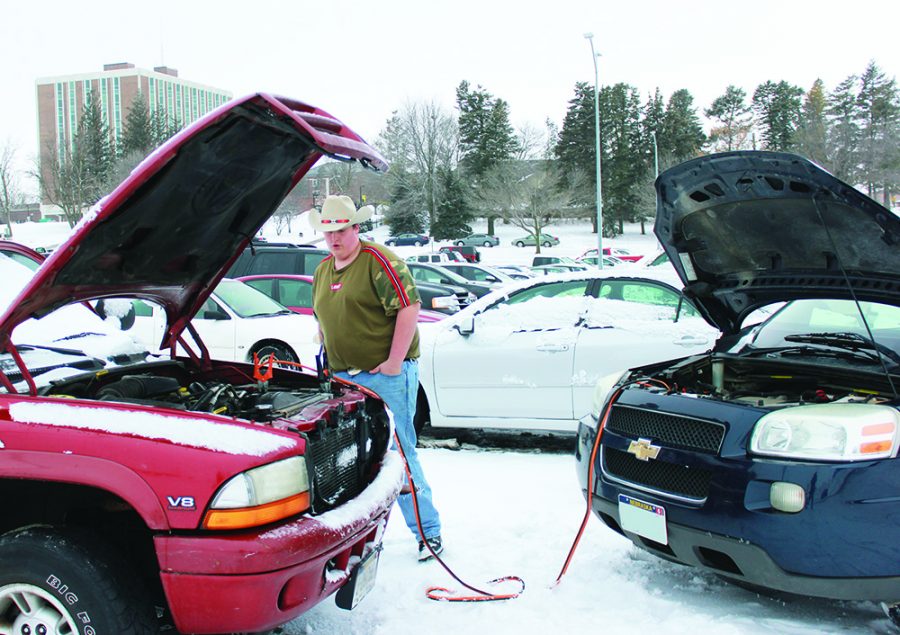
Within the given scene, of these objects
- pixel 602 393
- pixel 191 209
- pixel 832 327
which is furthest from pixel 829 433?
pixel 191 209

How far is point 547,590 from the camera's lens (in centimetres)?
366

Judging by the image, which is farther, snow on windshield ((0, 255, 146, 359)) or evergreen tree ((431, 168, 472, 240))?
evergreen tree ((431, 168, 472, 240))

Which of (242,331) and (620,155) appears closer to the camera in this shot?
(242,331)

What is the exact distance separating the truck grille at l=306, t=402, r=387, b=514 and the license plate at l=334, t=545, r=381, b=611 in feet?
0.83

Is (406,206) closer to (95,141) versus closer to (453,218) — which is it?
(453,218)

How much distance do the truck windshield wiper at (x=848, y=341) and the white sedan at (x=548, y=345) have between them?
1612 millimetres

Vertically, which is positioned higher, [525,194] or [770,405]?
[525,194]

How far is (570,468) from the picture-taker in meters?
5.78

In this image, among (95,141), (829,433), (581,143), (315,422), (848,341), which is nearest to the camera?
(315,422)

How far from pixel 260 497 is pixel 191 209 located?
142 centimetres

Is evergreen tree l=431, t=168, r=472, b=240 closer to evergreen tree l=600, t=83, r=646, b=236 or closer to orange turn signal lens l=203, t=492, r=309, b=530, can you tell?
evergreen tree l=600, t=83, r=646, b=236

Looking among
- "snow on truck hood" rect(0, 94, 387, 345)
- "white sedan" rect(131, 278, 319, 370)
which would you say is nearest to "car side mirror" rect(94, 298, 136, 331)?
"snow on truck hood" rect(0, 94, 387, 345)

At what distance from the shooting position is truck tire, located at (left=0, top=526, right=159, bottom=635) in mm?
2328

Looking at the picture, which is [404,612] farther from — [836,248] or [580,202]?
[580,202]
